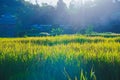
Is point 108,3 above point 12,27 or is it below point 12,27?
above

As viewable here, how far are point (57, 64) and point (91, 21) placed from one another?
53.1 metres

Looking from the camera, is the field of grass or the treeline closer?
the field of grass

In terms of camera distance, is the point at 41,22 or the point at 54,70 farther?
the point at 41,22

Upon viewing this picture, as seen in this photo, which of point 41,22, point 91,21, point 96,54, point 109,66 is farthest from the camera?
point 41,22

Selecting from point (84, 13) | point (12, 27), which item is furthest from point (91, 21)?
point (12, 27)

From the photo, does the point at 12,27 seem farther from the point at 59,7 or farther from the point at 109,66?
the point at 109,66

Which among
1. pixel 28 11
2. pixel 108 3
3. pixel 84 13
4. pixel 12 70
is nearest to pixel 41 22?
pixel 28 11

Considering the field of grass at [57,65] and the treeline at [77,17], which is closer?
the field of grass at [57,65]

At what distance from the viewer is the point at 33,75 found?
15.7ft

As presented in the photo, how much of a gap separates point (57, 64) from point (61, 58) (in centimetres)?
14

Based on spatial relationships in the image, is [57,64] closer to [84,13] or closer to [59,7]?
[84,13]

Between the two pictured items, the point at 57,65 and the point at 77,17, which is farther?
the point at 77,17

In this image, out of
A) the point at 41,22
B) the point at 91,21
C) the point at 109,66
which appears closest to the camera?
the point at 109,66

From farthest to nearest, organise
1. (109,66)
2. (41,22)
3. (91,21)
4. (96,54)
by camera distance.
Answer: (41,22) → (91,21) → (96,54) → (109,66)
